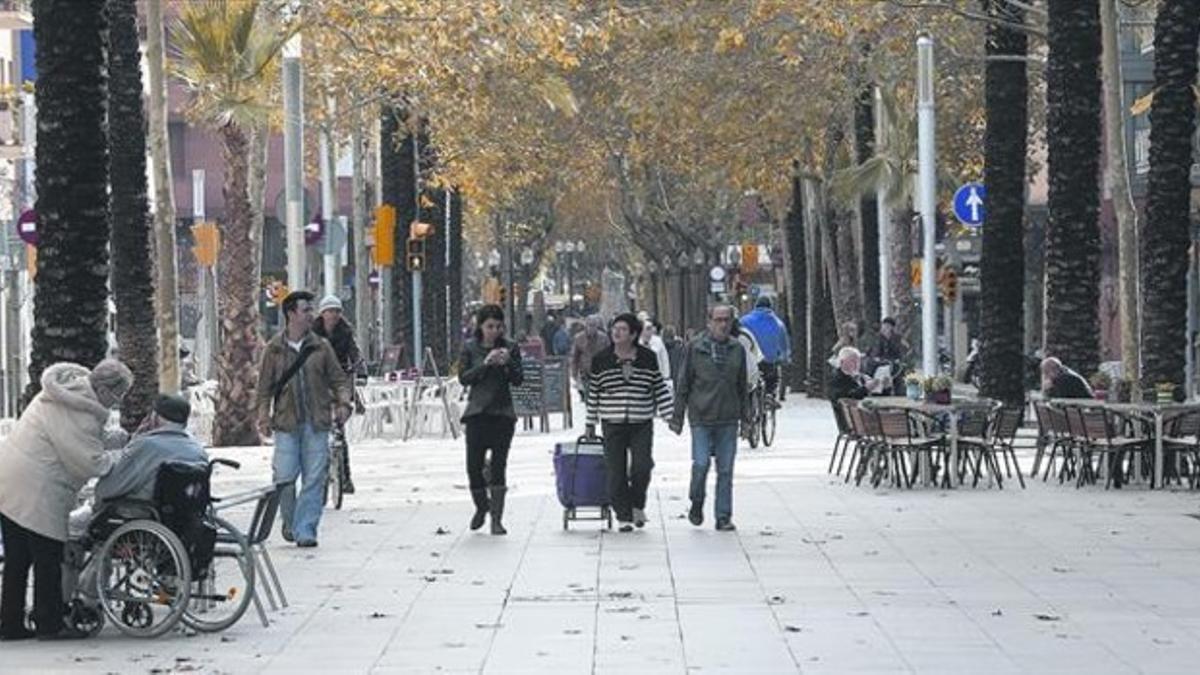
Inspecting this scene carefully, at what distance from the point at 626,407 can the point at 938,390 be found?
21.6 feet

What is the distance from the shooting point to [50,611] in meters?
15.0

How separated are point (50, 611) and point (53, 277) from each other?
4746mm

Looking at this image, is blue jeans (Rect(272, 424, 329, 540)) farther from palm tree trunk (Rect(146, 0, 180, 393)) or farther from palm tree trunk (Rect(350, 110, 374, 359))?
palm tree trunk (Rect(350, 110, 374, 359))

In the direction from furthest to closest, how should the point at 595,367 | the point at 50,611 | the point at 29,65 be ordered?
the point at 29,65, the point at 595,367, the point at 50,611

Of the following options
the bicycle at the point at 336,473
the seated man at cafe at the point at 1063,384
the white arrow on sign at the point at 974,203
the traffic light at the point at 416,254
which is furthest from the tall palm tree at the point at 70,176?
the traffic light at the point at 416,254

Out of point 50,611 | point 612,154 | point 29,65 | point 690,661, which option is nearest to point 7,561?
point 50,611

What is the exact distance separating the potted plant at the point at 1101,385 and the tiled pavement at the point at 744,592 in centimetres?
222

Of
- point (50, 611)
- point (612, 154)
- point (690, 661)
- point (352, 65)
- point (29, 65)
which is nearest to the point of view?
point (690, 661)

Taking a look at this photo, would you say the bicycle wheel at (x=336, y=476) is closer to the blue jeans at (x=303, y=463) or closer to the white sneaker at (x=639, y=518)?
the white sneaker at (x=639, y=518)

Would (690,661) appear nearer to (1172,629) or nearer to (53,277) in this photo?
(1172,629)

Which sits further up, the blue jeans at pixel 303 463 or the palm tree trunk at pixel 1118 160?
the palm tree trunk at pixel 1118 160

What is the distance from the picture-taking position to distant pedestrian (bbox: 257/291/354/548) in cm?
2089

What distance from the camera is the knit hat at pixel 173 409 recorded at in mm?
15461

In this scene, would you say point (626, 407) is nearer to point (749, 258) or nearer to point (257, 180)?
point (257, 180)
